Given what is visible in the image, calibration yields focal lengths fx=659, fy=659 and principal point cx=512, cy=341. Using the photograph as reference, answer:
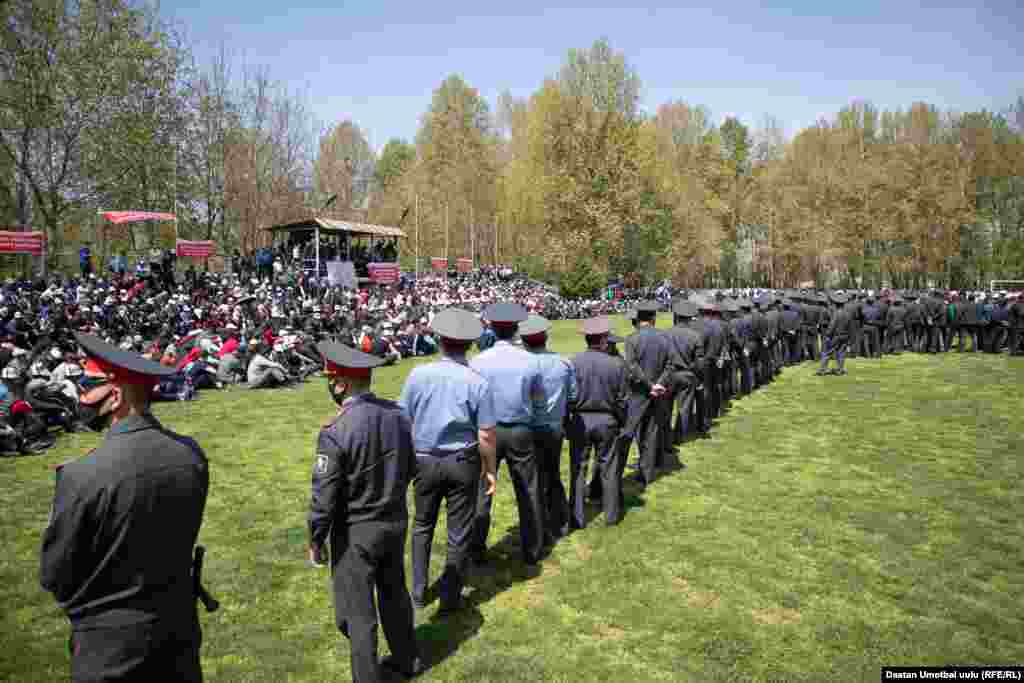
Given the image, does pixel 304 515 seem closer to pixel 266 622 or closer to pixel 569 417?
pixel 266 622

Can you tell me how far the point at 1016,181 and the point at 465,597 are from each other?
59.3 metres

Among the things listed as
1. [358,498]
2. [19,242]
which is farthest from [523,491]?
[19,242]

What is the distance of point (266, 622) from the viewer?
506 cm

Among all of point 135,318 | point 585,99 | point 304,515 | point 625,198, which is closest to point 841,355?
point 304,515

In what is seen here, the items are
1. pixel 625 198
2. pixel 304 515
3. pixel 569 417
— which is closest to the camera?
pixel 569 417

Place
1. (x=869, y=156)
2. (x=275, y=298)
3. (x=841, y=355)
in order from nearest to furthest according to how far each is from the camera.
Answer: (x=841, y=355) < (x=275, y=298) < (x=869, y=156)

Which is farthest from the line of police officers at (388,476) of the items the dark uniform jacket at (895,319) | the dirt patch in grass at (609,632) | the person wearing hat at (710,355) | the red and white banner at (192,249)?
the red and white banner at (192,249)

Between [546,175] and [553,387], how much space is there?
41.0m

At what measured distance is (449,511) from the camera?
503cm

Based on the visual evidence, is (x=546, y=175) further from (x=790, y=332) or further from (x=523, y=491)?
(x=523, y=491)

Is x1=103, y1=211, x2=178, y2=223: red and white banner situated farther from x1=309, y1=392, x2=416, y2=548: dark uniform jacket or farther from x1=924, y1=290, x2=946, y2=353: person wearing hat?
x1=924, y1=290, x2=946, y2=353: person wearing hat

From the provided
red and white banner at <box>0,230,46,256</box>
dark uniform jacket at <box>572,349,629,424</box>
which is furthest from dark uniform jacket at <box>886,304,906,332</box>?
red and white banner at <box>0,230,46,256</box>

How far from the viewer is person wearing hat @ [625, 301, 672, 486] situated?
26.3 feet

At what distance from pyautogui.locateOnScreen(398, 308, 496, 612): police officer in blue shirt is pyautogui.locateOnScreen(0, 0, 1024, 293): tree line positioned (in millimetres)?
32029
